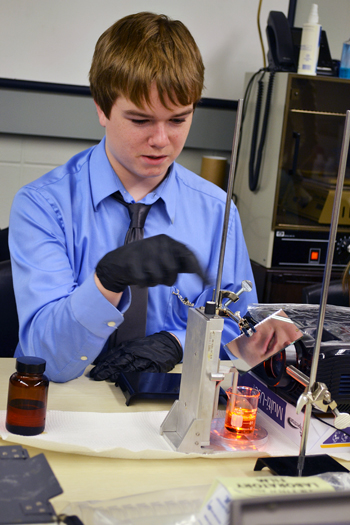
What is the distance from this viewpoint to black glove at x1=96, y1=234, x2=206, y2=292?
89cm

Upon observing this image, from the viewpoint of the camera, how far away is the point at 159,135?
121 cm

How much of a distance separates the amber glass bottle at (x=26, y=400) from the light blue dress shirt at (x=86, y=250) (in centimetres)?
20

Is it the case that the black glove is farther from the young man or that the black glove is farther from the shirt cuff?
the shirt cuff

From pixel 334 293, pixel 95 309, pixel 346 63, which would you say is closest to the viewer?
pixel 95 309

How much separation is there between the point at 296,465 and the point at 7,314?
0.88m

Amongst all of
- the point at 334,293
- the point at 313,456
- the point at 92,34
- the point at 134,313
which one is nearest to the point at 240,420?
the point at 313,456

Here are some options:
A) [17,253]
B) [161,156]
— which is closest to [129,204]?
[161,156]

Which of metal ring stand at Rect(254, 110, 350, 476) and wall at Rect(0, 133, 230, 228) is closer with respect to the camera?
metal ring stand at Rect(254, 110, 350, 476)

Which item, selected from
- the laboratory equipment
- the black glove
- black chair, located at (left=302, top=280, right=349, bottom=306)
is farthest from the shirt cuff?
the laboratory equipment

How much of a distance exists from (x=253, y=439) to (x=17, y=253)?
2.18 feet

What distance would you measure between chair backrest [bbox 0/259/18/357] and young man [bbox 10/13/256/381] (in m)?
0.09

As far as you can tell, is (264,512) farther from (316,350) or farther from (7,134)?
(7,134)

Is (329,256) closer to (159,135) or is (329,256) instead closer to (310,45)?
(159,135)

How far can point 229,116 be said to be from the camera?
114 inches
